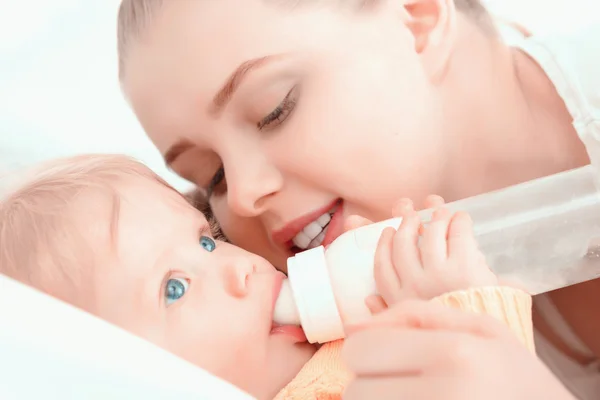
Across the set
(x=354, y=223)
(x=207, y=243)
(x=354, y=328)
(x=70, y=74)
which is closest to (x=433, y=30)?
(x=354, y=223)

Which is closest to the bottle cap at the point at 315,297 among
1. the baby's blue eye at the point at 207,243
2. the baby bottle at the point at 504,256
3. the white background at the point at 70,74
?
the baby bottle at the point at 504,256

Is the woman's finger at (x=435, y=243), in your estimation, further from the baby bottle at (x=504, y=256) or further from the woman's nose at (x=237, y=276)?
the woman's nose at (x=237, y=276)

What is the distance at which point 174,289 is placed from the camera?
761 millimetres

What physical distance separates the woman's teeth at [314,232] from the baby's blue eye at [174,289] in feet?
0.78

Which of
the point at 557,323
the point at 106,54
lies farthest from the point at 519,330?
the point at 106,54

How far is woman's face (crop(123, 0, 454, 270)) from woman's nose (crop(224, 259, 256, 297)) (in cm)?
12

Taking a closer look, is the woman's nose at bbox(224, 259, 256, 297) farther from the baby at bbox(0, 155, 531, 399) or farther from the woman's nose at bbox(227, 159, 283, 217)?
the woman's nose at bbox(227, 159, 283, 217)

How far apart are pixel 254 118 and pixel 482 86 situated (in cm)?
34

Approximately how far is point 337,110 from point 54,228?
1.25ft

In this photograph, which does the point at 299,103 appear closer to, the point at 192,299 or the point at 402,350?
the point at 192,299

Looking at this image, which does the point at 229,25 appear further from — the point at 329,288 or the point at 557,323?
the point at 557,323

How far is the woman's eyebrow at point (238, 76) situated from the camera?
0.88 m

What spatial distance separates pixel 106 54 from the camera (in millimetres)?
1328

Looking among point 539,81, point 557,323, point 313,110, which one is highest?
point 313,110
